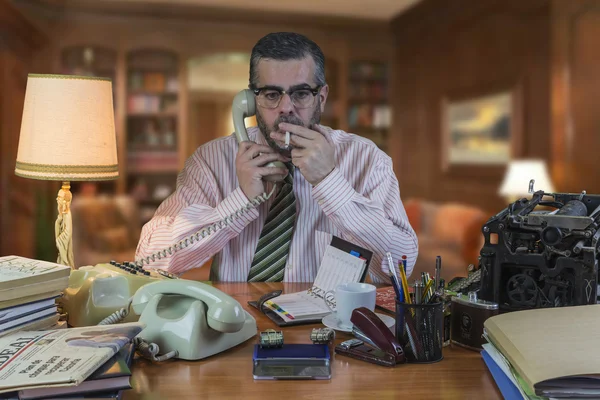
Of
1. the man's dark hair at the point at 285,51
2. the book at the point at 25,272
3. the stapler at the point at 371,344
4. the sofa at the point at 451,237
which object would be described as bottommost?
the sofa at the point at 451,237

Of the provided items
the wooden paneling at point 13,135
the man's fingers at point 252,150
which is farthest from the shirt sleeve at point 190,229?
the wooden paneling at point 13,135

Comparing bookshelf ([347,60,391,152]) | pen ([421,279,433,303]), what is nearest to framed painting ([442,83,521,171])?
bookshelf ([347,60,391,152])

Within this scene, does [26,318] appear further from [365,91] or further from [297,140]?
[365,91]

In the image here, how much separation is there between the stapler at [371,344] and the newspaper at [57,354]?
14.3 inches

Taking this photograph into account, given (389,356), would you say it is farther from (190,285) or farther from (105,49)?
(105,49)

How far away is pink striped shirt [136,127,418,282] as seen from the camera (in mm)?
1621

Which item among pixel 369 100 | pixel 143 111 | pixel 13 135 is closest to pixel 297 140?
pixel 13 135

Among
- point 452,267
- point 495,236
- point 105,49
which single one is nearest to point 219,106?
point 105,49

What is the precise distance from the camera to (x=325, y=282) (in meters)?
1.34

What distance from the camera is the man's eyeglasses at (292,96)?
1676mm

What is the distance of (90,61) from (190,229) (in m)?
6.08

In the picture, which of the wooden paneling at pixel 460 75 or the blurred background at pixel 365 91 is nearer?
the blurred background at pixel 365 91

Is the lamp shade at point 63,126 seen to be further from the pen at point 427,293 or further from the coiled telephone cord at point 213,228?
the pen at point 427,293

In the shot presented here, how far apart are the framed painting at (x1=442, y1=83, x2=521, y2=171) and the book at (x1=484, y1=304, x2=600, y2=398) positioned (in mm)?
4300
